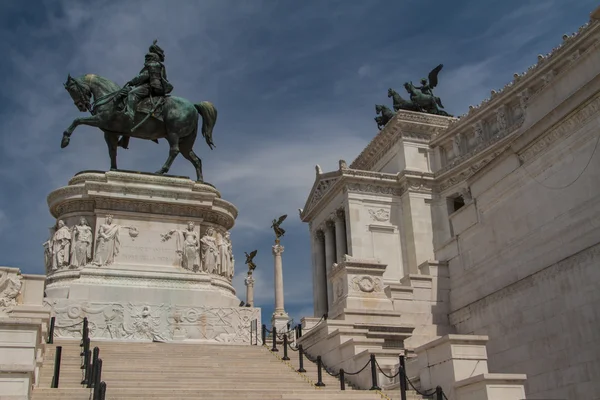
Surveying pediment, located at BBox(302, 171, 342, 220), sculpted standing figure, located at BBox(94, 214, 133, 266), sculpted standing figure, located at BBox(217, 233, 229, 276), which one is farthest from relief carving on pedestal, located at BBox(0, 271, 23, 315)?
pediment, located at BBox(302, 171, 342, 220)

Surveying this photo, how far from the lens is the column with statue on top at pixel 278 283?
150ft

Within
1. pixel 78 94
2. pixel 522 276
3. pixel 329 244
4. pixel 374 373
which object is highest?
pixel 329 244

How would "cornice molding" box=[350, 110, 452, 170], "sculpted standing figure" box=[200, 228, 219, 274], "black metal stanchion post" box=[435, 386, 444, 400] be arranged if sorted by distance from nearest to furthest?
"black metal stanchion post" box=[435, 386, 444, 400] → "sculpted standing figure" box=[200, 228, 219, 274] → "cornice molding" box=[350, 110, 452, 170]

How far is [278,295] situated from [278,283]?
1146mm

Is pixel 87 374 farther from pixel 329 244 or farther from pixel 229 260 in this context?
pixel 329 244

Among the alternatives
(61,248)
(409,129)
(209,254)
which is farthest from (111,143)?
(409,129)

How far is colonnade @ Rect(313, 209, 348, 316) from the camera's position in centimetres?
→ 5022

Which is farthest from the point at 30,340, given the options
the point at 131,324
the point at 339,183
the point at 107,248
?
the point at 339,183

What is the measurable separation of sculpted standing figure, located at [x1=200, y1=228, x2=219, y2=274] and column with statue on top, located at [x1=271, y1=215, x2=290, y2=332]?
19.9 m

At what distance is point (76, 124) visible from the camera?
24250 mm

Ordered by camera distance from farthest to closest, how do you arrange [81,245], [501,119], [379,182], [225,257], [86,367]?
[379,182] < [501,119] < [225,257] < [81,245] < [86,367]

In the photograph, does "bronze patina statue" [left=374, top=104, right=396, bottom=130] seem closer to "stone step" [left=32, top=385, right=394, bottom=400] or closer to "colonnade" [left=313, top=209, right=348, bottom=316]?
"colonnade" [left=313, top=209, right=348, bottom=316]

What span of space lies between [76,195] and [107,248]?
2.33 m

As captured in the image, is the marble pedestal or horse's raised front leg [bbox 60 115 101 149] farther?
horse's raised front leg [bbox 60 115 101 149]
